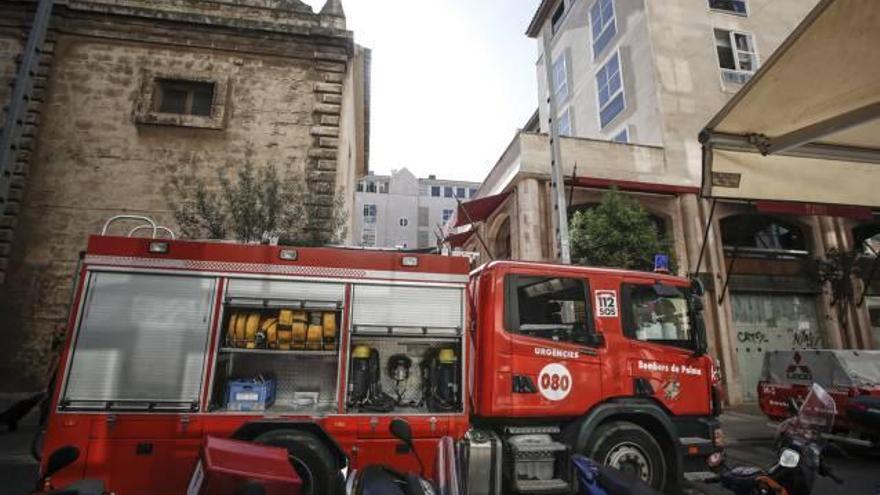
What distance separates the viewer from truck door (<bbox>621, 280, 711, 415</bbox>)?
5.55 metres

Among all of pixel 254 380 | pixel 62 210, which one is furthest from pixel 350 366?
pixel 62 210

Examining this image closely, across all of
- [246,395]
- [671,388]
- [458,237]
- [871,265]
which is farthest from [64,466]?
[871,265]

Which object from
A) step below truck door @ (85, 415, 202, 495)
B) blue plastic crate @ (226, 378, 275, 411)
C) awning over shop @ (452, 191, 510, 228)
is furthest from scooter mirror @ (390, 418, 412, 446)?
awning over shop @ (452, 191, 510, 228)

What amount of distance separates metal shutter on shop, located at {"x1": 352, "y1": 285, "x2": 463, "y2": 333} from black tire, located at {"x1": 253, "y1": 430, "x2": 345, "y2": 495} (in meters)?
1.28

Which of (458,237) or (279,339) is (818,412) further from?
(458,237)

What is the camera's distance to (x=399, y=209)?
5772 centimetres

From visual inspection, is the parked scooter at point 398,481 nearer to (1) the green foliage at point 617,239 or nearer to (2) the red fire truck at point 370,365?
(2) the red fire truck at point 370,365

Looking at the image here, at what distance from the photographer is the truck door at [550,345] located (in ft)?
17.1

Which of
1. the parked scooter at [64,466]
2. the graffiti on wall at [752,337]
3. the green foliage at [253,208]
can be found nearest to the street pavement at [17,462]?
the parked scooter at [64,466]

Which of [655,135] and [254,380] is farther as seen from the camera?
[655,135]

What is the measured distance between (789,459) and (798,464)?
70mm

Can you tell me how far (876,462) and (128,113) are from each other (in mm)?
18823

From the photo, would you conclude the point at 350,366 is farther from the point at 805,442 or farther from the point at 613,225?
the point at 613,225

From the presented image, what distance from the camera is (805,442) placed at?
4277 millimetres
